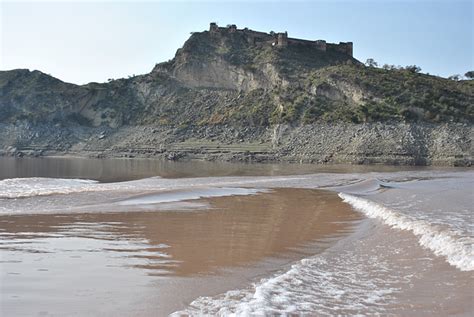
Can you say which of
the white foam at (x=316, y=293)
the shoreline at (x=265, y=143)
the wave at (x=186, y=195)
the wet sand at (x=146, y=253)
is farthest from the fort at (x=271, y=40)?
the white foam at (x=316, y=293)

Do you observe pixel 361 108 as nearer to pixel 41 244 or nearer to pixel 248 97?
pixel 248 97

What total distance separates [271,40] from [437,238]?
7723 cm

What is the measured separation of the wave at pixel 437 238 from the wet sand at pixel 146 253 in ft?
3.53

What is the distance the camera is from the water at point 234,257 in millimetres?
6273

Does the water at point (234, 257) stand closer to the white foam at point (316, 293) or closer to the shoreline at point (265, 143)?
the white foam at point (316, 293)

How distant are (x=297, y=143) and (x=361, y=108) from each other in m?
8.73

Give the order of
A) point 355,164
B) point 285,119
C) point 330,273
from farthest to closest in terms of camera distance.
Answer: point 285,119 < point 355,164 < point 330,273

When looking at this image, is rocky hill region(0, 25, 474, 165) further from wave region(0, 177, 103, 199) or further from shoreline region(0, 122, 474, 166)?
wave region(0, 177, 103, 199)

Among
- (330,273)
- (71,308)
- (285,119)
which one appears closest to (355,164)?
(285,119)

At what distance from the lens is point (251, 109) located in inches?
2758

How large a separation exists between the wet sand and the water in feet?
0.09

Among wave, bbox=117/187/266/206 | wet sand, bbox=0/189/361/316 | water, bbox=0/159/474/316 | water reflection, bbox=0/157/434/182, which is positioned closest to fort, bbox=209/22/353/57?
water reflection, bbox=0/157/434/182

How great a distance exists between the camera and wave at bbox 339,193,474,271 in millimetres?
8352

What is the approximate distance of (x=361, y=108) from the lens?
55.9m
